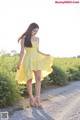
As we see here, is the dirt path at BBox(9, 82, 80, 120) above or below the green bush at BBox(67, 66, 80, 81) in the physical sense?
above

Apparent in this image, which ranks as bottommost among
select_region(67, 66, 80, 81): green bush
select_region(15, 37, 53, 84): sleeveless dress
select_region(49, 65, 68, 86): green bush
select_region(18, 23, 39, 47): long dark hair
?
select_region(67, 66, 80, 81): green bush

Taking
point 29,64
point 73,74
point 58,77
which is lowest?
point 73,74

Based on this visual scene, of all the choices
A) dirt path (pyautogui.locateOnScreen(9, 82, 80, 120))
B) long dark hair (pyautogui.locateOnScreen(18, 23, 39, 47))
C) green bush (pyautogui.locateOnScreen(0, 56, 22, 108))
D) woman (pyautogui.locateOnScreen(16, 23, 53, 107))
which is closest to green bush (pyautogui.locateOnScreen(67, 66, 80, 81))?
dirt path (pyautogui.locateOnScreen(9, 82, 80, 120))

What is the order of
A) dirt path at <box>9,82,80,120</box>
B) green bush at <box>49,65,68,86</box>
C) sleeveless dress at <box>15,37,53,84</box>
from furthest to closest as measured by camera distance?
1. green bush at <box>49,65,68,86</box>
2. sleeveless dress at <box>15,37,53,84</box>
3. dirt path at <box>9,82,80,120</box>

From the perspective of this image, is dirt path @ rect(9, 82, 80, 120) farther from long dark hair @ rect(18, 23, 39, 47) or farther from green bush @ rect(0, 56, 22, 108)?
long dark hair @ rect(18, 23, 39, 47)

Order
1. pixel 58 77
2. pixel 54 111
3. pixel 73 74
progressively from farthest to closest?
pixel 73 74 → pixel 58 77 → pixel 54 111

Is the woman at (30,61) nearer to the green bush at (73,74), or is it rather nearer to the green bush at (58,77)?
the green bush at (58,77)

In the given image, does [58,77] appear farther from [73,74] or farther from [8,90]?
[8,90]

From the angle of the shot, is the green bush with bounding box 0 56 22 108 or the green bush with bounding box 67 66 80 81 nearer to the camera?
the green bush with bounding box 0 56 22 108

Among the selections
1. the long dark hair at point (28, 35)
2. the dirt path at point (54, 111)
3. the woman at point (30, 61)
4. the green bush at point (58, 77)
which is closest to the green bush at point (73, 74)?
the green bush at point (58, 77)

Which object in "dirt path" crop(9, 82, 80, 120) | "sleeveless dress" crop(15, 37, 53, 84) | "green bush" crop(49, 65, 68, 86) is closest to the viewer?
"dirt path" crop(9, 82, 80, 120)

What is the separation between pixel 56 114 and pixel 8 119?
1.21m

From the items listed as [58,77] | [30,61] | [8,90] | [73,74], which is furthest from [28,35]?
[73,74]

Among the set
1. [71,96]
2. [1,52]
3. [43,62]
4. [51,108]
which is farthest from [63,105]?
[1,52]
